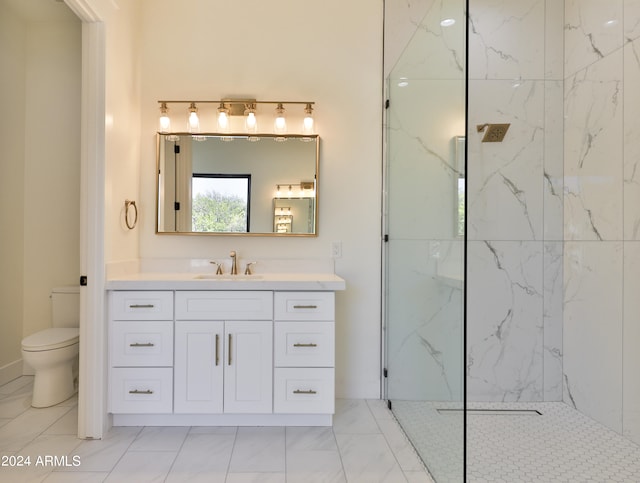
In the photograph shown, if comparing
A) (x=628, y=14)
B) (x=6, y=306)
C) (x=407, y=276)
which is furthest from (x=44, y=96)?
(x=628, y=14)

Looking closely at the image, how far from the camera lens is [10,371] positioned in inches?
112

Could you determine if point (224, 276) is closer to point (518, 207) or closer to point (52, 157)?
point (52, 157)

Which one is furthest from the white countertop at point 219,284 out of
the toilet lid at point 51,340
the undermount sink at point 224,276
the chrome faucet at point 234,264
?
the toilet lid at point 51,340

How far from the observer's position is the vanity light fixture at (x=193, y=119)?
2.57 metres

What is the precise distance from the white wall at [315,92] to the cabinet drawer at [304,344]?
467 mm

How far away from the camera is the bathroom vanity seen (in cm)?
213

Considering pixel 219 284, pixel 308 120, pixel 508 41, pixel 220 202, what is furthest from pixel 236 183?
pixel 508 41

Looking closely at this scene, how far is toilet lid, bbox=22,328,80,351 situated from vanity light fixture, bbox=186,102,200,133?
155 centimetres

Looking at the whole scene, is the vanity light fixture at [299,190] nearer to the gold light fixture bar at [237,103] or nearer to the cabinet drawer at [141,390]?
the gold light fixture bar at [237,103]

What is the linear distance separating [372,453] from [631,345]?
4.86 feet

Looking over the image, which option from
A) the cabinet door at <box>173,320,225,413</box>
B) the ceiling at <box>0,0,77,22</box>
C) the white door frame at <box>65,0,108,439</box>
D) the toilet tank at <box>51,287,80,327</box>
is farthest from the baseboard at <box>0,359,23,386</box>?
the ceiling at <box>0,0,77,22</box>

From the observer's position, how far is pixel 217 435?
2094 millimetres

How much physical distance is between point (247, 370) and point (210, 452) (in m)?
0.42

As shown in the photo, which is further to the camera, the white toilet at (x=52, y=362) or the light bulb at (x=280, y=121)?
the light bulb at (x=280, y=121)
